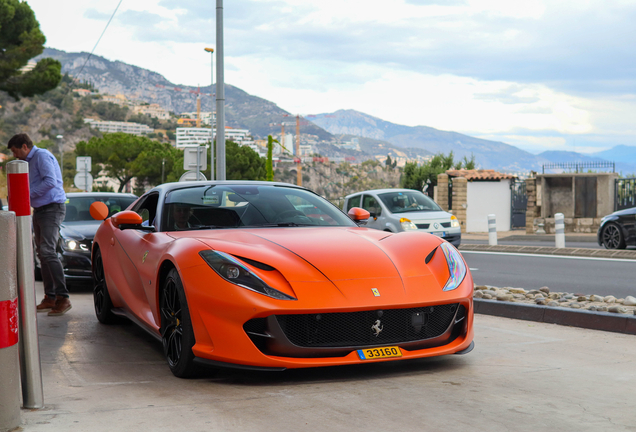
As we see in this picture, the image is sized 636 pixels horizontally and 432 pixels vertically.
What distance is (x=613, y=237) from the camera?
1560 cm

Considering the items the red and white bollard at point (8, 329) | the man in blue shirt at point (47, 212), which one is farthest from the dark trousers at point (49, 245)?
the red and white bollard at point (8, 329)

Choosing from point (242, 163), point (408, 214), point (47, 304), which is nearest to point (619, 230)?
point (408, 214)

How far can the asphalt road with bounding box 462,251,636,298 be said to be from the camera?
9.84 m

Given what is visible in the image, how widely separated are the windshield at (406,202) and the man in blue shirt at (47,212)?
982cm

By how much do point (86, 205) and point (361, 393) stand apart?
7.87 meters

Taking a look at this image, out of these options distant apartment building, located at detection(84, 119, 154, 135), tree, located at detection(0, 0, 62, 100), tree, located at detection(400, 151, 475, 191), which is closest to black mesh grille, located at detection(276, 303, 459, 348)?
tree, located at detection(0, 0, 62, 100)

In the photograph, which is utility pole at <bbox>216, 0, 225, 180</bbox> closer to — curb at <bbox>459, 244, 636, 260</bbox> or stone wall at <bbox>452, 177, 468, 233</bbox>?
curb at <bbox>459, 244, 636, 260</bbox>

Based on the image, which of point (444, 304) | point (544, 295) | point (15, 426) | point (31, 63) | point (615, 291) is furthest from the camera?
point (31, 63)

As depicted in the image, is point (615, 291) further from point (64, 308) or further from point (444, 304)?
point (64, 308)

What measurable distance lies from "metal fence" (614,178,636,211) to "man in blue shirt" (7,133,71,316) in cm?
2294

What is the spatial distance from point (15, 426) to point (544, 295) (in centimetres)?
623

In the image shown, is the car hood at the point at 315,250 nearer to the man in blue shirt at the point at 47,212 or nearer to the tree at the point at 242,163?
the man in blue shirt at the point at 47,212

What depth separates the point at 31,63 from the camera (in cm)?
3819

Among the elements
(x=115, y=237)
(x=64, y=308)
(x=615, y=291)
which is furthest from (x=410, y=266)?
(x=615, y=291)
